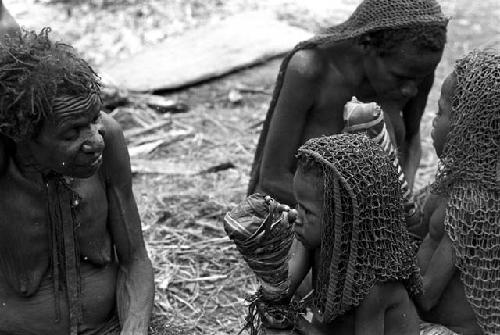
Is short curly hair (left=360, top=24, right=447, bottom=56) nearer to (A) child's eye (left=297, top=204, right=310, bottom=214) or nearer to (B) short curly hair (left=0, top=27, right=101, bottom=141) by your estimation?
(A) child's eye (left=297, top=204, right=310, bottom=214)

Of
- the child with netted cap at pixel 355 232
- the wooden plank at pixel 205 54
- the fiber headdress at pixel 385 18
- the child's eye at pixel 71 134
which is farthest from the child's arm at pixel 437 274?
the wooden plank at pixel 205 54

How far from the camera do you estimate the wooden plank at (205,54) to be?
7.43 m

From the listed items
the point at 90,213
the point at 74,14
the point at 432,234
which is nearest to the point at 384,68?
the point at 432,234

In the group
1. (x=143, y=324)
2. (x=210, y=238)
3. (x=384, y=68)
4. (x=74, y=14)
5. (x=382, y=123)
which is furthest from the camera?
(x=74, y=14)

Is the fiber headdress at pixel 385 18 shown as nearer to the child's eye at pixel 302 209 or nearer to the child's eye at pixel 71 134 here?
the child's eye at pixel 302 209

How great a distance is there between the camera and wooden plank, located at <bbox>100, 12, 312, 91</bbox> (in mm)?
7430

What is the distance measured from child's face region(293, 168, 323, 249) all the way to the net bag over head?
65 mm

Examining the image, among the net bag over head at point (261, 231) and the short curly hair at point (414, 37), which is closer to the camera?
the net bag over head at point (261, 231)

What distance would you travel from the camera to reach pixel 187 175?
593cm

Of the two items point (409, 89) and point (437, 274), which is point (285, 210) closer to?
point (437, 274)

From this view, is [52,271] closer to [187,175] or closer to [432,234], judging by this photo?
[432,234]

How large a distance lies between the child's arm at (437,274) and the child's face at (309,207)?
24.4 inches

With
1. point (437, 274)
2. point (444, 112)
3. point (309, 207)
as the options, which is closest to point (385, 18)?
point (444, 112)

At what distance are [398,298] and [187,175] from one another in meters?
2.99
